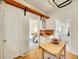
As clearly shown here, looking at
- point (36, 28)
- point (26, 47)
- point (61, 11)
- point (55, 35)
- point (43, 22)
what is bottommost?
point (26, 47)

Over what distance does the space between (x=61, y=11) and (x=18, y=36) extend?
351cm

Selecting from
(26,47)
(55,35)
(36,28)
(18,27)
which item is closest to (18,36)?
(18,27)

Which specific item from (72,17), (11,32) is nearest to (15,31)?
(11,32)

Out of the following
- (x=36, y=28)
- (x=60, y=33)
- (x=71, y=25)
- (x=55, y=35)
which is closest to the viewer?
(x=71, y=25)

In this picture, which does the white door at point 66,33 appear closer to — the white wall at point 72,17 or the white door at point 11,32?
the white wall at point 72,17

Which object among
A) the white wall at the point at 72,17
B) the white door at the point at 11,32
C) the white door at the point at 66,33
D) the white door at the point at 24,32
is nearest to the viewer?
the white door at the point at 11,32

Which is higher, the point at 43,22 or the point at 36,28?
the point at 43,22

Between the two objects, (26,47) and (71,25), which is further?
(71,25)

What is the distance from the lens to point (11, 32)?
3.58 meters

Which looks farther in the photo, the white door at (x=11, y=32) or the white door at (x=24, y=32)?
the white door at (x=24, y=32)

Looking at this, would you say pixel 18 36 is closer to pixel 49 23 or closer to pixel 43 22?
pixel 43 22

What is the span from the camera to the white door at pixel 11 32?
3.32 meters

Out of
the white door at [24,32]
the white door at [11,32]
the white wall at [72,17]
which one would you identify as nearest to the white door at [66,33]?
the white wall at [72,17]

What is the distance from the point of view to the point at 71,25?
5.03m
